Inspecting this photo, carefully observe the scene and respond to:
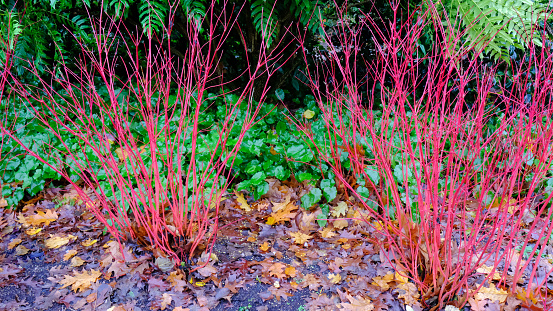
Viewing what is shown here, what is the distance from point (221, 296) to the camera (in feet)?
6.34

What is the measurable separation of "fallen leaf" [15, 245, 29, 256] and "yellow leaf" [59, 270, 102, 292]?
1.70 ft

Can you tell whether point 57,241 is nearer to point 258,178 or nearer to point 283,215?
point 258,178

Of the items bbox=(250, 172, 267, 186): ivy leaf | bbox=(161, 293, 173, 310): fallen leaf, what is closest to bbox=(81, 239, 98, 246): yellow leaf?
bbox=(161, 293, 173, 310): fallen leaf

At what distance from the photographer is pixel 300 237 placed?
95.2 inches

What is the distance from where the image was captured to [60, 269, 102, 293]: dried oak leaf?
1988 millimetres

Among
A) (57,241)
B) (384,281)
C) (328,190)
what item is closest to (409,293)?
(384,281)

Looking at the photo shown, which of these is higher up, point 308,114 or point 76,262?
point 308,114

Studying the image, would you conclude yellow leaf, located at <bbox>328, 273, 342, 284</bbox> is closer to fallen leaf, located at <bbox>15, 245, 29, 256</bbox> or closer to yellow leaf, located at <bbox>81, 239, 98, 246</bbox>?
yellow leaf, located at <bbox>81, 239, 98, 246</bbox>

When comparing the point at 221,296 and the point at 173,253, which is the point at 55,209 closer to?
the point at 173,253

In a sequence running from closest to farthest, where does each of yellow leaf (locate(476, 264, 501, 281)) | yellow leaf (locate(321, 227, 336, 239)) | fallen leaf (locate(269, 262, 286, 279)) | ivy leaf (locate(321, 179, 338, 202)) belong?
yellow leaf (locate(476, 264, 501, 281)) → fallen leaf (locate(269, 262, 286, 279)) → yellow leaf (locate(321, 227, 336, 239)) → ivy leaf (locate(321, 179, 338, 202))

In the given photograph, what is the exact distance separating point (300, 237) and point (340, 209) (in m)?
0.41

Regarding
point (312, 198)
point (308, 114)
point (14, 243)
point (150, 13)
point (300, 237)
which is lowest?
point (14, 243)

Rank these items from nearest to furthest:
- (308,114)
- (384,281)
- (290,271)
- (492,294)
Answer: (492,294) → (384,281) → (290,271) → (308,114)

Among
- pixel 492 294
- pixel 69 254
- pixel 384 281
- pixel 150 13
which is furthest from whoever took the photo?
pixel 150 13
